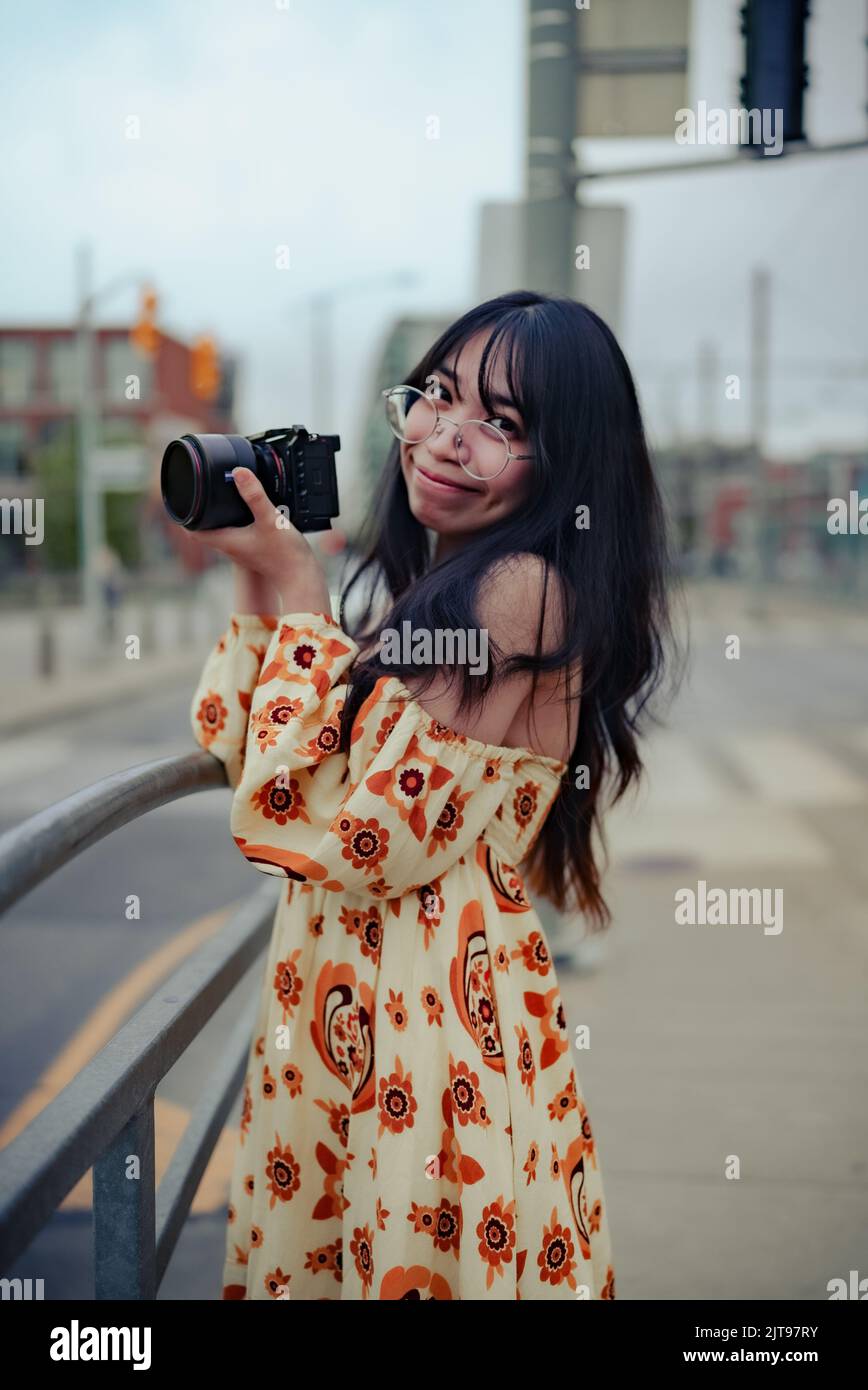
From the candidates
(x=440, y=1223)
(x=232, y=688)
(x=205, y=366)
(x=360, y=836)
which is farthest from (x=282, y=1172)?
(x=205, y=366)

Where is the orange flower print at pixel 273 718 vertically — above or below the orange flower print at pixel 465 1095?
above

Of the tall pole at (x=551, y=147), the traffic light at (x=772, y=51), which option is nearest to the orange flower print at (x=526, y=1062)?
the tall pole at (x=551, y=147)

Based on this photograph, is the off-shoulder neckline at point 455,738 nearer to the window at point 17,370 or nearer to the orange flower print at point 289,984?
the orange flower print at point 289,984

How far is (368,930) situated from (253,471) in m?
0.57

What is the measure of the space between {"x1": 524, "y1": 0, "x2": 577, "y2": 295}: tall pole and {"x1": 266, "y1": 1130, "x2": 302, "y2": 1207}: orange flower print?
10.5ft

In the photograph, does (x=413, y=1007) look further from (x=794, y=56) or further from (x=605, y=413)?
(x=794, y=56)

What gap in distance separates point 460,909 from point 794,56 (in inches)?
156

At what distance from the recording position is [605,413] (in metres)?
1.52

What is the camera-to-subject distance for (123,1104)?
1.28 m

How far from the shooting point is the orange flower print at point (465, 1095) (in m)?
1.44

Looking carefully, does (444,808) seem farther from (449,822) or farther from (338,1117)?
(338,1117)

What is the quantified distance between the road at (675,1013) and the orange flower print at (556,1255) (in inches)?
28.8

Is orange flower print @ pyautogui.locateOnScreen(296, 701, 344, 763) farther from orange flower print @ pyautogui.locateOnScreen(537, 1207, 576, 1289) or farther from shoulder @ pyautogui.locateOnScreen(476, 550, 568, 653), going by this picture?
orange flower print @ pyautogui.locateOnScreen(537, 1207, 576, 1289)
